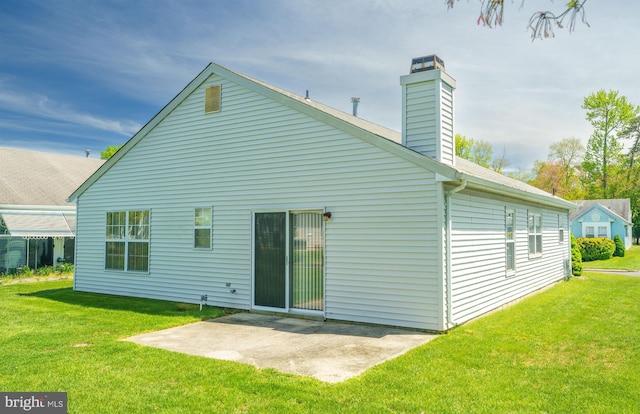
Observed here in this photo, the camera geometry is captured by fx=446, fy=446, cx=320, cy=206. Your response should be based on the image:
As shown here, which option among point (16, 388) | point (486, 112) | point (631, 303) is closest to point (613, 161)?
A: point (486, 112)

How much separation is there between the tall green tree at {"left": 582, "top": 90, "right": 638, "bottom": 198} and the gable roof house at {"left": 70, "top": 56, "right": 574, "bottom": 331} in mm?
39135

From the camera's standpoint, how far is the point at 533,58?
497 centimetres

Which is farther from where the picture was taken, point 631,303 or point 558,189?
point 558,189

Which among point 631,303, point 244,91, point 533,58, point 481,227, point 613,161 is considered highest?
point 613,161

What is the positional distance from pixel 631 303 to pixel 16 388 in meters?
12.9

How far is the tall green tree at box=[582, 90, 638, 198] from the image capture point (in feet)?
144

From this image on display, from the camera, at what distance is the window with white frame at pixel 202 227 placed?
10883 mm

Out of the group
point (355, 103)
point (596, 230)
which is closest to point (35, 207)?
point (355, 103)

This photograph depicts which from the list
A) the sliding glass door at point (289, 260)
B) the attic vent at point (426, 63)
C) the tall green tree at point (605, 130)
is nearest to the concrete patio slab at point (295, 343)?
the sliding glass door at point (289, 260)

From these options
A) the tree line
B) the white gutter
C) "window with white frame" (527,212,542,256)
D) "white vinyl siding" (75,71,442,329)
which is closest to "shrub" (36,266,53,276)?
the white gutter

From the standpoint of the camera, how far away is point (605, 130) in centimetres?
4500

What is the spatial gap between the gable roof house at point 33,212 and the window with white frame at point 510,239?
17083mm

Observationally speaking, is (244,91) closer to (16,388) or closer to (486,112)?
(16,388)

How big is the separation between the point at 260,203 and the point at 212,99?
310 centimetres
